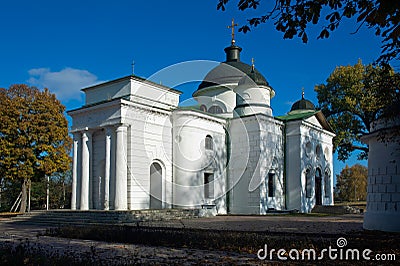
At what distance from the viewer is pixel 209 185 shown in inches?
1119

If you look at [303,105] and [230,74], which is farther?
[303,105]

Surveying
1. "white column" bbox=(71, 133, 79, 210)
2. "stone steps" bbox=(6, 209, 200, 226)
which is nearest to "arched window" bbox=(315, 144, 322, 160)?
"stone steps" bbox=(6, 209, 200, 226)

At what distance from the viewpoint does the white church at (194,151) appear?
24.5 m

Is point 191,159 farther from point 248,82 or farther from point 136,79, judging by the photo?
point 248,82

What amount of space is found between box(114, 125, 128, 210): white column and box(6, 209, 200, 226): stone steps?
81.1 inches

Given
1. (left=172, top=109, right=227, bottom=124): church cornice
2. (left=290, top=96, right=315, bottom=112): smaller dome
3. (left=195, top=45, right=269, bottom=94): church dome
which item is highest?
(left=195, top=45, right=269, bottom=94): church dome

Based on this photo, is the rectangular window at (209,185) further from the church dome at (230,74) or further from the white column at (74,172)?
the church dome at (230,74)

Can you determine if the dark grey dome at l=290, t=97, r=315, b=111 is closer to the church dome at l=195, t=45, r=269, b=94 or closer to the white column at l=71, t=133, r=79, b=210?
the church dome at l=195, t=45, r=269, b=94

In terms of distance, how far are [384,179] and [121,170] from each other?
48.2 ft

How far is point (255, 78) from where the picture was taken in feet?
107

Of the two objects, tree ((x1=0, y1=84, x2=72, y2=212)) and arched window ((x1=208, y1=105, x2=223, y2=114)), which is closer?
tree ((x1=0, y1=84, x2=72, y2=212))

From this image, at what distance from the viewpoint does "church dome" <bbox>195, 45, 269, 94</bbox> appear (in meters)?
33.3

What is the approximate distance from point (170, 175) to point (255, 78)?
11359mm

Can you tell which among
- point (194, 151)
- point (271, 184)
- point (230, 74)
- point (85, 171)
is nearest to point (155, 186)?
point (194, 151)
